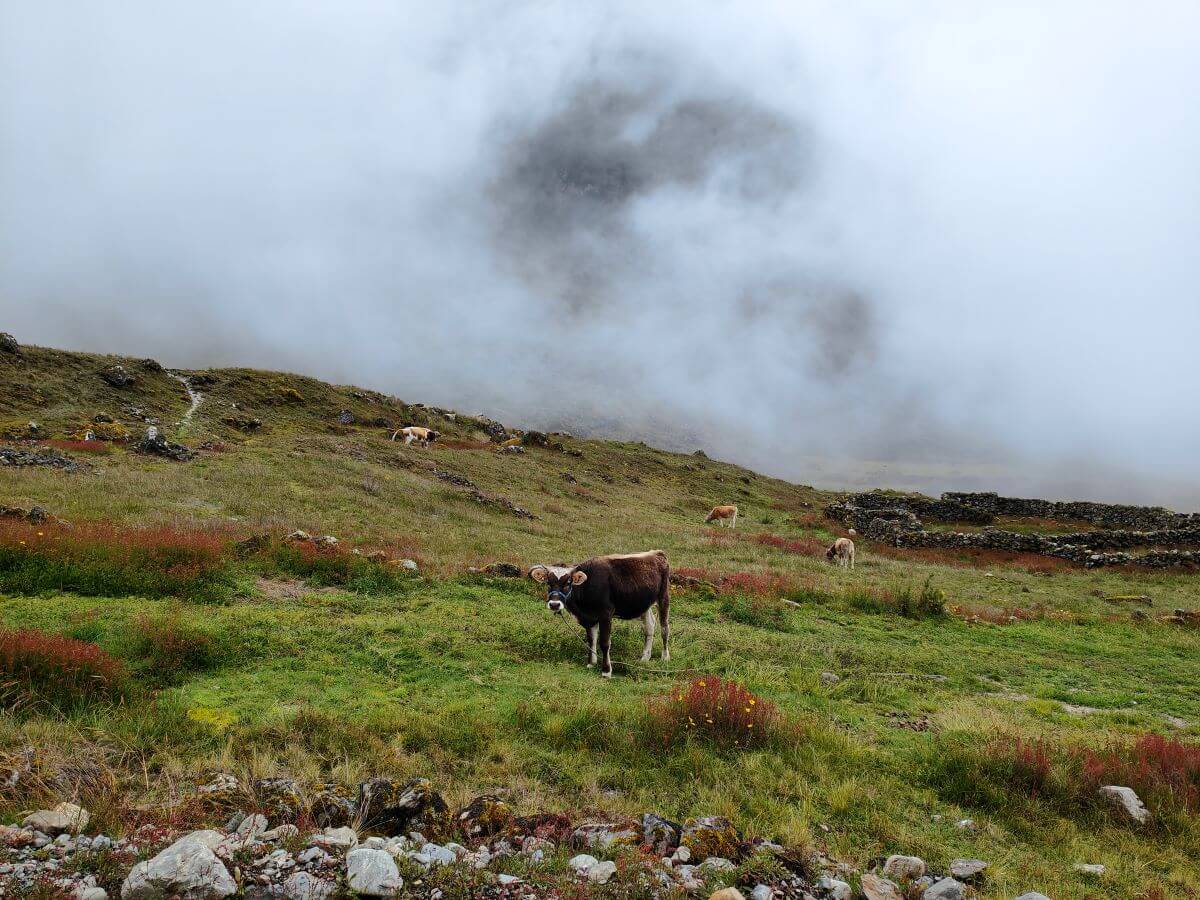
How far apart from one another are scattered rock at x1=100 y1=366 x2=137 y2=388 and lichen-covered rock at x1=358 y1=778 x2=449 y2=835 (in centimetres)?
5876

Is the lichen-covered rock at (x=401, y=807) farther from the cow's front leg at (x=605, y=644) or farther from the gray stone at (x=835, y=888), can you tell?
the cow's front leg at (x=605, y=644)

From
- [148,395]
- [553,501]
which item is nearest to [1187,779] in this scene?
[553,501]

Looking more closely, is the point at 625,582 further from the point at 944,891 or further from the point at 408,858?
the point at 408,858

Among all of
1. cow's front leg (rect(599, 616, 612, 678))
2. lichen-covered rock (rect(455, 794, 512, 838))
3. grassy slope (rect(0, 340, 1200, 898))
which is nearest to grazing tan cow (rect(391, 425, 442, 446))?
grassy slope (rect(0, 340, 1200, 898))

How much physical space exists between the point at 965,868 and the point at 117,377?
63.8 meters

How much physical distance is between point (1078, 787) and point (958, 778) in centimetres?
131

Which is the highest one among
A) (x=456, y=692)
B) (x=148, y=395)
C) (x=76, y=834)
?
(x=148, y=395)

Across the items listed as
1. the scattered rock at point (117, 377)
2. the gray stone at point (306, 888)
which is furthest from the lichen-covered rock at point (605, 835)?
the scattered rock at point (117, 377)

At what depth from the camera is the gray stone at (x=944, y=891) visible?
477 cm

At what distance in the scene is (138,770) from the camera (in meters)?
5.91

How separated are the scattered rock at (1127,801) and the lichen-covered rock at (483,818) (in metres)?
7.05

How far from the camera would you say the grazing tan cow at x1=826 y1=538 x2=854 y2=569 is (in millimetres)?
29672

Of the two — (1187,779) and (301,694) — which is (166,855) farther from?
(1187,779)

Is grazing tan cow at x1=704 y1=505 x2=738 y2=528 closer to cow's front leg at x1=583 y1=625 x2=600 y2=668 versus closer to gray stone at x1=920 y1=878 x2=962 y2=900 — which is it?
cow's front leg at x1=583 y1=625 x2=600 y2=668
